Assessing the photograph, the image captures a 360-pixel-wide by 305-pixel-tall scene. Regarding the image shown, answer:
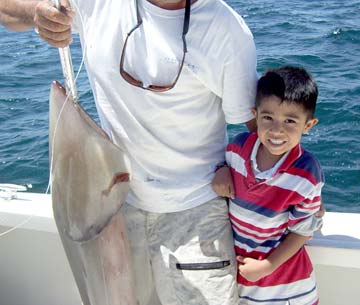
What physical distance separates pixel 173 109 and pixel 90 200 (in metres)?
0.44

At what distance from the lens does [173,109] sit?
1.99 m

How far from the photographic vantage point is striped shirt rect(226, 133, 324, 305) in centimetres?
197

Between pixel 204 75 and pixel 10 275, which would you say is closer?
pixel 204 75

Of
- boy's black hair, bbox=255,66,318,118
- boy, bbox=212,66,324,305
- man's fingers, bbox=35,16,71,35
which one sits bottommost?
boy, bbox=212,66,324,305

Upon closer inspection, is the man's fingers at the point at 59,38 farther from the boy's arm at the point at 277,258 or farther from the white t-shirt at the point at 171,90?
the boy's arm at the point at 277,258

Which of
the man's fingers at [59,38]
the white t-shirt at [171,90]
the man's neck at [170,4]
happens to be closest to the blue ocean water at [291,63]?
the white t-shirt at [171,90]

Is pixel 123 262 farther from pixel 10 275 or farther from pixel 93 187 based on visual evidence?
pixel 10 275

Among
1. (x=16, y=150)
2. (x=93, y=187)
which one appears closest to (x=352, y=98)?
(x=16, y=150)

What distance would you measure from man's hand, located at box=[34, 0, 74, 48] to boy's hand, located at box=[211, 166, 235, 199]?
30.5 inches

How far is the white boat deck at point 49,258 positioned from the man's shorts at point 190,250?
0.42 metres

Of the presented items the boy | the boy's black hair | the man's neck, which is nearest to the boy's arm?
the boy

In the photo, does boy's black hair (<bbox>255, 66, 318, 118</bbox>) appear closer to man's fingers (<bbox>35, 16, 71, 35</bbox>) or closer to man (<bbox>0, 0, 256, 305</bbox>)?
man (<bbox>0, 0, 256, 305</bbox>)

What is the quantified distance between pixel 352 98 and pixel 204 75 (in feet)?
15.8

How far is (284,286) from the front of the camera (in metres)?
2.08
